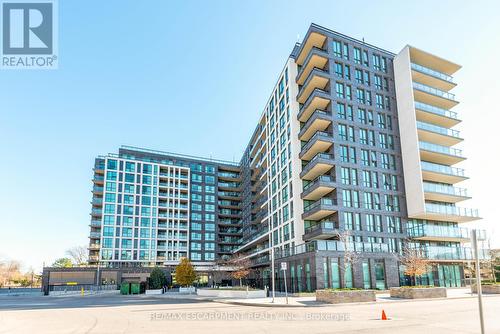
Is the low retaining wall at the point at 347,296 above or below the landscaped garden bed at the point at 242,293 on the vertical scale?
above

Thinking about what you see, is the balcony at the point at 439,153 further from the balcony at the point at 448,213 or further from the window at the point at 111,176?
the window at the point at 111,176

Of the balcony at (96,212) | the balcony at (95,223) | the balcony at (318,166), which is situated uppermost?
the balcony at (318,166)

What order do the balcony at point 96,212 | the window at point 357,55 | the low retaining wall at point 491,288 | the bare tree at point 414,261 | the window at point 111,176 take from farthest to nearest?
the window at point 111,176 < the balcony at point 96,212 < the window at point 357,55 < the bare tree at point 414,261 < the low retaining wall at point 491,288

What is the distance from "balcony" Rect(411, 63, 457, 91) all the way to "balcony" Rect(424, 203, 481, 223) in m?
18.5

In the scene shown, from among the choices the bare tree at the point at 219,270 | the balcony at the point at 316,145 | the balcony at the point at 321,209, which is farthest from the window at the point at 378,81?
the bare tree at the point at 219,270

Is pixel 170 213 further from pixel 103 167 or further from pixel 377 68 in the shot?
pixel 377 68

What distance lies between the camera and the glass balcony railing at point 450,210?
46062mm

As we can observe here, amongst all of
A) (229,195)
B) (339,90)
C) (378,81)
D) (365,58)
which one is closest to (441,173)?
(378,81)

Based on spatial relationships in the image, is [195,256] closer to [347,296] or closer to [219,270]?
[219,270]

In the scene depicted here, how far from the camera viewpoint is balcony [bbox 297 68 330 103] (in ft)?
155

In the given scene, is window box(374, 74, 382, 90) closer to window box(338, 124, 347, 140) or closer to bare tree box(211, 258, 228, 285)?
window box(338, 124, 347, 140)

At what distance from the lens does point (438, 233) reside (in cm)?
4609

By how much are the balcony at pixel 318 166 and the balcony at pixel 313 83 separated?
32.5 feet

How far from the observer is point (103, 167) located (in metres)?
89.5
